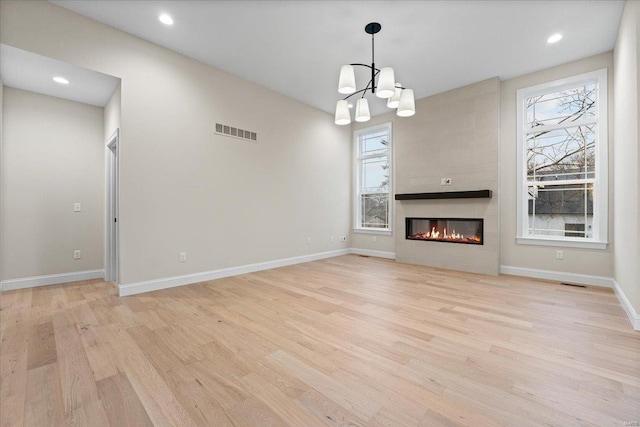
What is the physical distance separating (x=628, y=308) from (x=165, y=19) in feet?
18.9

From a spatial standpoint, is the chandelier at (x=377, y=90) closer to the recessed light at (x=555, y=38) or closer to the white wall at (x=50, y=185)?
the recessed light at (x=555, y=38)

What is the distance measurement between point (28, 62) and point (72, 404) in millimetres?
3606

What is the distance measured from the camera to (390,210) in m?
5.98

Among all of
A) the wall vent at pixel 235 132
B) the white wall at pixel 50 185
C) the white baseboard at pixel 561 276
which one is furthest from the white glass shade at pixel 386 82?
the white wall at pixel 50 185

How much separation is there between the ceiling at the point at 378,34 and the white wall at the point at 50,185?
5.87 ft

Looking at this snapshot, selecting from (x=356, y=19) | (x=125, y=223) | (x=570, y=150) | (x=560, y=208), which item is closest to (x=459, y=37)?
A: (x=356, y=19)

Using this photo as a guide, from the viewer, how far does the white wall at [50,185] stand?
3.65m

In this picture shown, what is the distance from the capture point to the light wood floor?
4.67 ft

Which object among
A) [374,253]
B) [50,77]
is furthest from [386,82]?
[374,253]

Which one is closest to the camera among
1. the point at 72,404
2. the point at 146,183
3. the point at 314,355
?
the point at 72,404

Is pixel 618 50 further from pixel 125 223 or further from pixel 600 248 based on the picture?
pixel 125 223

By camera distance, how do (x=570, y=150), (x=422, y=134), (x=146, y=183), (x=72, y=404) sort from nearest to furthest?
1. (x=72, y=404)
2. (x=146, y=183)
3. (x=570, y=150)
4. (x=422, y=134)

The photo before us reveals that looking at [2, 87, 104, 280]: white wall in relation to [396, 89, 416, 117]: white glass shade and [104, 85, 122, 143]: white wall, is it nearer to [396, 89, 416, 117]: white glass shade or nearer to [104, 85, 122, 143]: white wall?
[104, 85, 122, 143]: white wall

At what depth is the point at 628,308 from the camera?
2.70m
